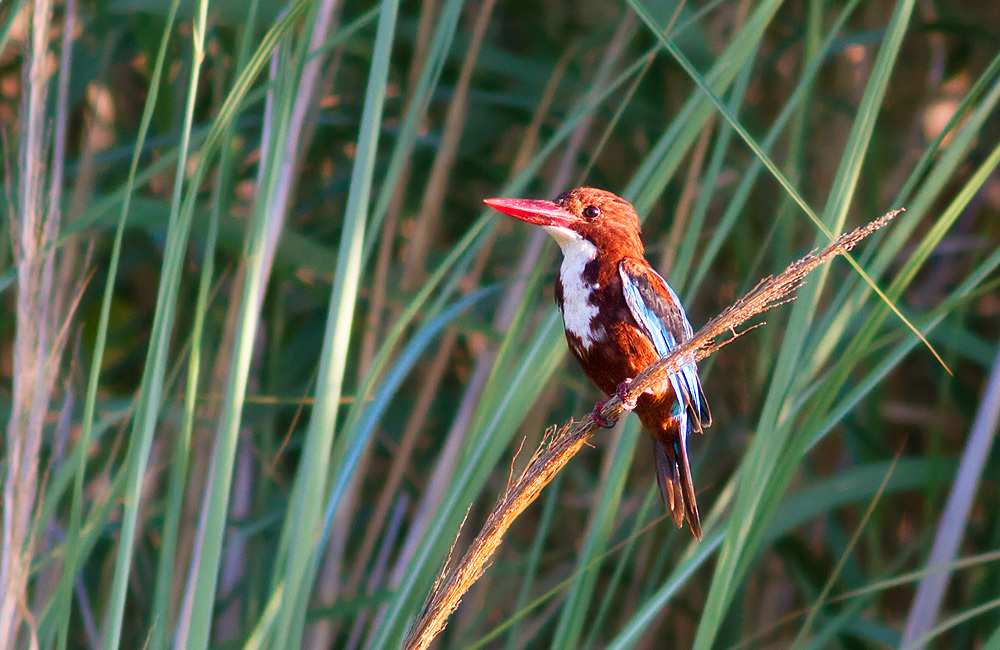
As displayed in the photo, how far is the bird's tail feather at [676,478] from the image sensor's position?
141 cm

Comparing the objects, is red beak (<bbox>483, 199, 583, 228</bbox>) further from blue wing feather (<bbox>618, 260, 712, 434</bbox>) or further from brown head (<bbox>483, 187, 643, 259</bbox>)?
blue wing feather (<bbox>618, 260, 712, 434</bbox>)

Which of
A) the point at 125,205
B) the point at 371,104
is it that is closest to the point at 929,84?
the point at 371,104

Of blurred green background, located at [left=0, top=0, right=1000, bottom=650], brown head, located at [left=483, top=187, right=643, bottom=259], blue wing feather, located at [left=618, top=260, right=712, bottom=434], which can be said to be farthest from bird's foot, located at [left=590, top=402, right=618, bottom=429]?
brown head, located at [left=483, top=187, right=643, bottom=259]

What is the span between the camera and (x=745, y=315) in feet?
3.13

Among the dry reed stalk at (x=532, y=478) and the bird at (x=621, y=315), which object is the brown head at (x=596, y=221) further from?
the dry reed stalk at (x=532, y=478)

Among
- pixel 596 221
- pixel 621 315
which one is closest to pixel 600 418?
pixel 621 315

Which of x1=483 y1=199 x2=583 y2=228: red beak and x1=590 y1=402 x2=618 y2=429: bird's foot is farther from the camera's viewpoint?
x1=483 y1=199 x2=583 y2=228: red beak

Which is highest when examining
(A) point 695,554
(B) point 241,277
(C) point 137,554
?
(B) point 241,277

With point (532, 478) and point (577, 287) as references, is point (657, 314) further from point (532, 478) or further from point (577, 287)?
point (532, 478)

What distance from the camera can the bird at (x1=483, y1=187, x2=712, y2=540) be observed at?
1.45m

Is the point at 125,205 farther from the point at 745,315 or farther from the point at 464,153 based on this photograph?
the point at 464,153

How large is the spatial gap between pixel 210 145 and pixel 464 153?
1592 millimetres

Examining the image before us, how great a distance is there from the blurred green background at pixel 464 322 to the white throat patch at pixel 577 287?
0.08m

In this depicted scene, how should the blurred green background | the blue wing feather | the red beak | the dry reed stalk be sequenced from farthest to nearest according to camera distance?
the blue wing feather, the red beak, the blurred green background, the dry reed stalk
